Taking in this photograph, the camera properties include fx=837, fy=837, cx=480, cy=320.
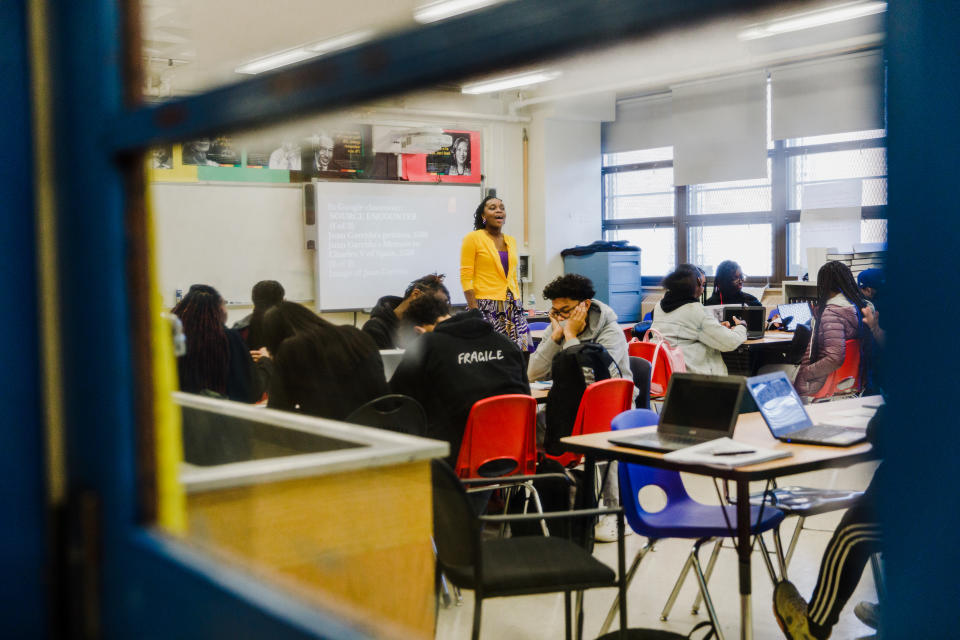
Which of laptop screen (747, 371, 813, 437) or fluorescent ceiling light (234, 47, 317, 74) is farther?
laptop screen (747, 371, 813, 437)

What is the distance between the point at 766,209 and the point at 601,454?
21.3ft

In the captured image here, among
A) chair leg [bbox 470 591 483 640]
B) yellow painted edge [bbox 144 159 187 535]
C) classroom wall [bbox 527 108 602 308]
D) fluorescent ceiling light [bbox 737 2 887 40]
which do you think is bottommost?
chair leg [bbox 470 591 483 640]

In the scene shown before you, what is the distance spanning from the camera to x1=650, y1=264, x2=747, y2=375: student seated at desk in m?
5.10

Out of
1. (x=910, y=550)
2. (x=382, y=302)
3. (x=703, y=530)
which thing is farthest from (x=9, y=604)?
(x=382, y=302)

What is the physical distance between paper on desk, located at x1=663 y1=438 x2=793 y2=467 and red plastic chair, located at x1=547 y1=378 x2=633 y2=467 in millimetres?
919

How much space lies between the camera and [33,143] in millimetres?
794

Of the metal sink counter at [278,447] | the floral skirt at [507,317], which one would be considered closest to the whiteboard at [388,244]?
the floral skirt at [507,317]

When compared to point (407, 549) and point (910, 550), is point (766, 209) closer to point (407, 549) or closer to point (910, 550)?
point (407, 549)

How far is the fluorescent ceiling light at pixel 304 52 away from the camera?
58cm

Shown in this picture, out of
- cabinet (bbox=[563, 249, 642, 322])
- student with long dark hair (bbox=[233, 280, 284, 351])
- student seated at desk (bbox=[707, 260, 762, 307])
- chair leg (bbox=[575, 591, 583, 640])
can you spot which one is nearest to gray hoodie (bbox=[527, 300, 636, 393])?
chair leg (bbox=[575, 591, 583, 640])

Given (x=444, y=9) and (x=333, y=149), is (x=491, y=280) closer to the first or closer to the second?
(x=333, y=149)

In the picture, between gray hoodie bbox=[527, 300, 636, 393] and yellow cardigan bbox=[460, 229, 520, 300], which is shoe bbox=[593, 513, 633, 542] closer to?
gray hoodie bbox=[527, 300, 636, 393]

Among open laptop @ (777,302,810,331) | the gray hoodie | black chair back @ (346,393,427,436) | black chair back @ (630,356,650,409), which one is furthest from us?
open laptop @ (777,302,810,331)

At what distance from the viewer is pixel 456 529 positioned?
2.27 meters
